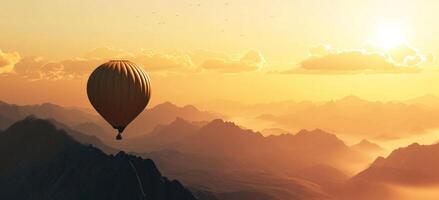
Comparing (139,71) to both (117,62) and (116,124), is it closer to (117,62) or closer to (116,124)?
(117,62)

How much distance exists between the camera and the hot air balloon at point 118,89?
5576 inches

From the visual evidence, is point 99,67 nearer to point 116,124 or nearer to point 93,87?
Answer: point 93,87

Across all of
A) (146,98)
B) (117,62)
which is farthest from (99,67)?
(146,98)

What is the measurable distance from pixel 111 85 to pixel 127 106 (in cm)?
662

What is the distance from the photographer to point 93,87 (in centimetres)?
14350

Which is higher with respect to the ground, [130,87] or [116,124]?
[130,87]

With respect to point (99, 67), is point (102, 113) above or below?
below

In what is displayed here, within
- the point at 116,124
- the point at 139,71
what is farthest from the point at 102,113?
the point at 139,71

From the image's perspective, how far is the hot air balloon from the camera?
141625 millimetres

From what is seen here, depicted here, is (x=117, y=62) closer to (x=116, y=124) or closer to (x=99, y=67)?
(x=99, y=67)

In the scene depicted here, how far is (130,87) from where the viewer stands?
142500mm

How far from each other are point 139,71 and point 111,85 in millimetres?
8055

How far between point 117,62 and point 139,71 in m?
5.95

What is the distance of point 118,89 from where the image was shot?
14138 cm
